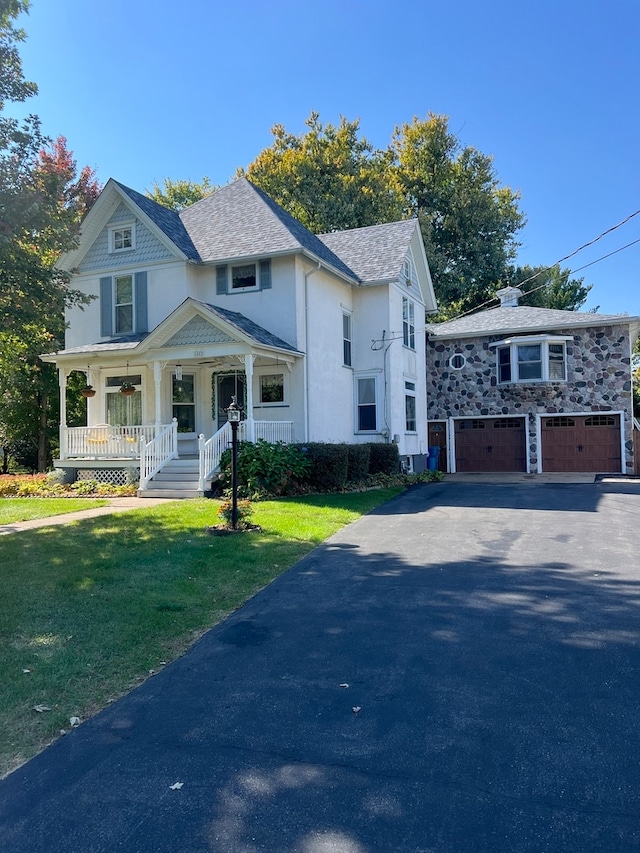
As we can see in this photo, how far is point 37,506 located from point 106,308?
7.34m

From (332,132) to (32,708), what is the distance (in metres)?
34.3

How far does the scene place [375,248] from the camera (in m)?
20.8

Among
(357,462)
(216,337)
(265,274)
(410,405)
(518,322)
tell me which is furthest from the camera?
(518,322)

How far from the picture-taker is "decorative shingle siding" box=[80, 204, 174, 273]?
58.6ft

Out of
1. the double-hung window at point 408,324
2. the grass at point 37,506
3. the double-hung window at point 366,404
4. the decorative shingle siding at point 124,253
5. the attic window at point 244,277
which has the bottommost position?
the grass at point 37,506

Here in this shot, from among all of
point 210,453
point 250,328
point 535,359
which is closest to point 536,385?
point 535,359

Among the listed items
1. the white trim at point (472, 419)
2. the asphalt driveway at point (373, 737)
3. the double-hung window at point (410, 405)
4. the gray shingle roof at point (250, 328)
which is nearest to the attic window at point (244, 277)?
the gray shingle roof at point (250, 328)

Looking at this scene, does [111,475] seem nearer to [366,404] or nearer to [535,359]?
[366,404]

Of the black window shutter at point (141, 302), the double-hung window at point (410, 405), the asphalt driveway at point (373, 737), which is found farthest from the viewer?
the double-hung window at point (410, 405)

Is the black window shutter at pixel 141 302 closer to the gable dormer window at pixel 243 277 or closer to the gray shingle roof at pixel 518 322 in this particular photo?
the gable dormer window at pixel 243 277

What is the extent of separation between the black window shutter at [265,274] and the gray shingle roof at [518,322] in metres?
9.18

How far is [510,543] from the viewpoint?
902 centimetres

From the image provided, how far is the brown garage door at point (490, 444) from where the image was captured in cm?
2314

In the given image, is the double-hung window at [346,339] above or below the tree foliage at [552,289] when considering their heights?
below
